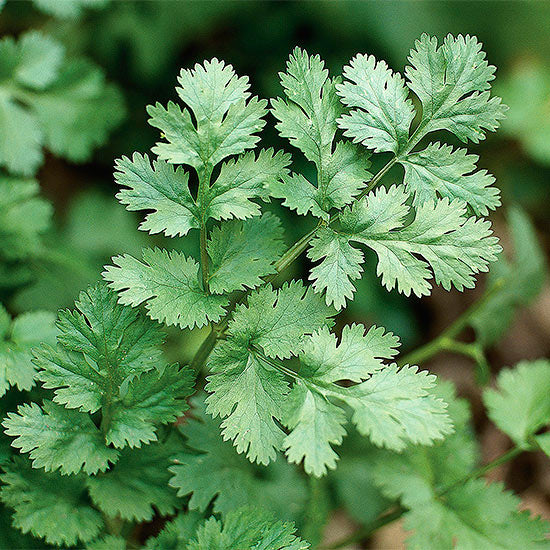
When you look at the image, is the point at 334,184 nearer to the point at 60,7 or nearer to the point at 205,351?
the point at 205,351

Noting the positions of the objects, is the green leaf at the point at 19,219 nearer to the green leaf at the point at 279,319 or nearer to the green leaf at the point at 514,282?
the green leaf at the point at 279,319

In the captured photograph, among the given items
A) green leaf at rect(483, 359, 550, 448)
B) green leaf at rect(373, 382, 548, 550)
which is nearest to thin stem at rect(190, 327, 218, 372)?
green leaf at rect(373, 382, 548, 550)

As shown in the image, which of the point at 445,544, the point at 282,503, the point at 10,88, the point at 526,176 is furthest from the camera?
the point at 526,176

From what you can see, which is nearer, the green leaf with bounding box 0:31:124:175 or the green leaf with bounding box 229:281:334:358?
the green leaf with bounding box 229:281:334:358

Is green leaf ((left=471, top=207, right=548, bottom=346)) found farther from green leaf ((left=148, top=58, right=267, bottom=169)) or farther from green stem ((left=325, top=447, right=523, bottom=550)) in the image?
green leaf ((left=148, top=58, right=267, bottom=169))

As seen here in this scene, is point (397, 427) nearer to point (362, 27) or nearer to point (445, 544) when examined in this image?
point (445, 544)

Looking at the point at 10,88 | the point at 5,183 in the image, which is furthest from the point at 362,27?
the point at 5,183

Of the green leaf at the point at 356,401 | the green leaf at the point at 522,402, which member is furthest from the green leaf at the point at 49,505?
the green leaf at the point at 522,402
